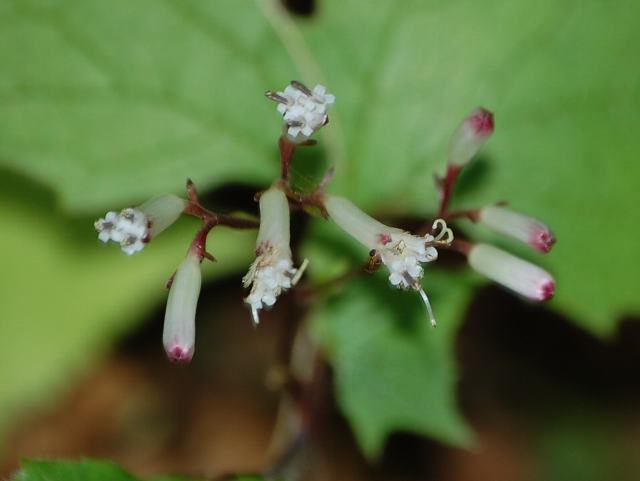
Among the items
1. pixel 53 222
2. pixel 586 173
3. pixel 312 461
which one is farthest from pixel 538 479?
pixel 53 222

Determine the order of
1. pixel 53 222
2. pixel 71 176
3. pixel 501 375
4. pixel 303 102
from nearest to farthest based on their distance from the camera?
pixel 303 102 → pixel 71 176 → pixel 53 222 → pixel 501 375

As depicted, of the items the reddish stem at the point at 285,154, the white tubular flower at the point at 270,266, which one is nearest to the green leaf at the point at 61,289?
the reddish stem at the point at 285,154

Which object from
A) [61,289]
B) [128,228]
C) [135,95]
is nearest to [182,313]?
[128,228]

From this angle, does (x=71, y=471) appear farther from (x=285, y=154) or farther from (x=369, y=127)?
(x=369, y=127)

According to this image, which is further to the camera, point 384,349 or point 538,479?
point 538,479

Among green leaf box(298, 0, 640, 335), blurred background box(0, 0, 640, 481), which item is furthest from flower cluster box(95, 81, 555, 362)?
green leaf box(298, 0, 640, 335)

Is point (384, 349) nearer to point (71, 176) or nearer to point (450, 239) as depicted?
point (450, 239)
